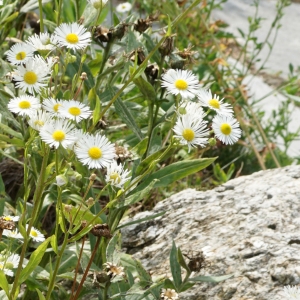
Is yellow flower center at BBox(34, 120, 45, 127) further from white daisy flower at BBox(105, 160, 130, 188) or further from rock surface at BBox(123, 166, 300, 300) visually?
rock surface at BBox(123, 166, 300, 300)

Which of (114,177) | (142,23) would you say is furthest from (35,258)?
(142,23)

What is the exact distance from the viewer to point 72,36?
52.9 inches

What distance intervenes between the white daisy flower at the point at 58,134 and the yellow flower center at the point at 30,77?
14 cm

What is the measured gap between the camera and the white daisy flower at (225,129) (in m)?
1.27

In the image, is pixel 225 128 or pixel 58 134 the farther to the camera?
pixel 225 128

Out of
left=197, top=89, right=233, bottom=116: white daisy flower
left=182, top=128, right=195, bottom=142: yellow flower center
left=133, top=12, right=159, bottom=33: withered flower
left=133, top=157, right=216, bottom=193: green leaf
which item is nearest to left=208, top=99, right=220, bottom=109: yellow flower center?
left=197, top=89, right=233, bottom=116: white daisy flower

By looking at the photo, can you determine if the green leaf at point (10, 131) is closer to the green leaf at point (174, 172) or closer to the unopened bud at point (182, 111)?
the green leaf at point (174, 172)

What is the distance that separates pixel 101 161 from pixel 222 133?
0.82 ft

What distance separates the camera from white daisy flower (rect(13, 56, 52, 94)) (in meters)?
1.25

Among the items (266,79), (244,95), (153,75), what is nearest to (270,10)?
(266,79)

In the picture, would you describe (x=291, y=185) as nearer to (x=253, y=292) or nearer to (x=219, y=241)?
(x=219, y=241)

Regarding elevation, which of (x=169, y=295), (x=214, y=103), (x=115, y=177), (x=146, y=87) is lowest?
(x=169, y=295)

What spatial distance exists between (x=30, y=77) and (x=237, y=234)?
26.9 inches

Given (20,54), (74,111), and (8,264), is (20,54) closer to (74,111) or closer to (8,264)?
(74,111)
